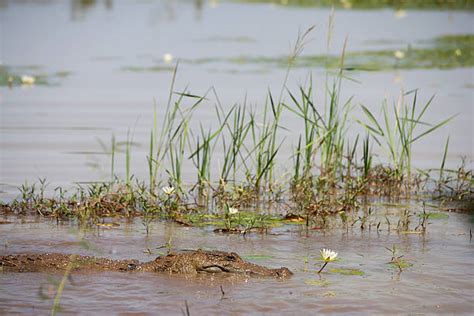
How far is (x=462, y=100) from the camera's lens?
34.9ft

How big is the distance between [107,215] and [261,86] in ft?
18.0

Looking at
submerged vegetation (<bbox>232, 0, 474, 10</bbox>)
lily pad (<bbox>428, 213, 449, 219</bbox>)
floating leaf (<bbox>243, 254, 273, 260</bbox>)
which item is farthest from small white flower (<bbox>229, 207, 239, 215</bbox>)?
submerged vegetation (<bbox>232, 0, 474, 10</bbox>)

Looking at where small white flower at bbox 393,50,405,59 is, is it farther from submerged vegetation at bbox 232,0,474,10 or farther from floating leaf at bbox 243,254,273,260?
floating leaf at bbox 243,254,273,260

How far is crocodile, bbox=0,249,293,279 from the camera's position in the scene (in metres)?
4.86

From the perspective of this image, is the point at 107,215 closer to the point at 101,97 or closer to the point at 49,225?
the point at 49,225

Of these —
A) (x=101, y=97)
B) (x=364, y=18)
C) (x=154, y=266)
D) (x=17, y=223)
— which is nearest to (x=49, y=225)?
(x=17, y=223)

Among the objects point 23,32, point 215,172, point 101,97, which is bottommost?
point 215,172

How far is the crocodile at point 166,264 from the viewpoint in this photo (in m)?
4.86

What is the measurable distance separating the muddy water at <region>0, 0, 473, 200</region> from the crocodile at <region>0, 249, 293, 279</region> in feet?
6.08

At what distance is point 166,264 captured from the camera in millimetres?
4938

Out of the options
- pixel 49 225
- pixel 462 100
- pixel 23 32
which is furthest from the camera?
pixel 23 32

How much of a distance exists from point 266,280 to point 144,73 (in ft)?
26.6

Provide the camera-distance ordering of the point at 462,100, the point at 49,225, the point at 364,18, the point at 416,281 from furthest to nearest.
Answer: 1. the point at 364,18
2. the point at 462,100
3. the point at 49,225
4. the point at 416,281

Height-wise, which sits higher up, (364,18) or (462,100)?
(364,18)
